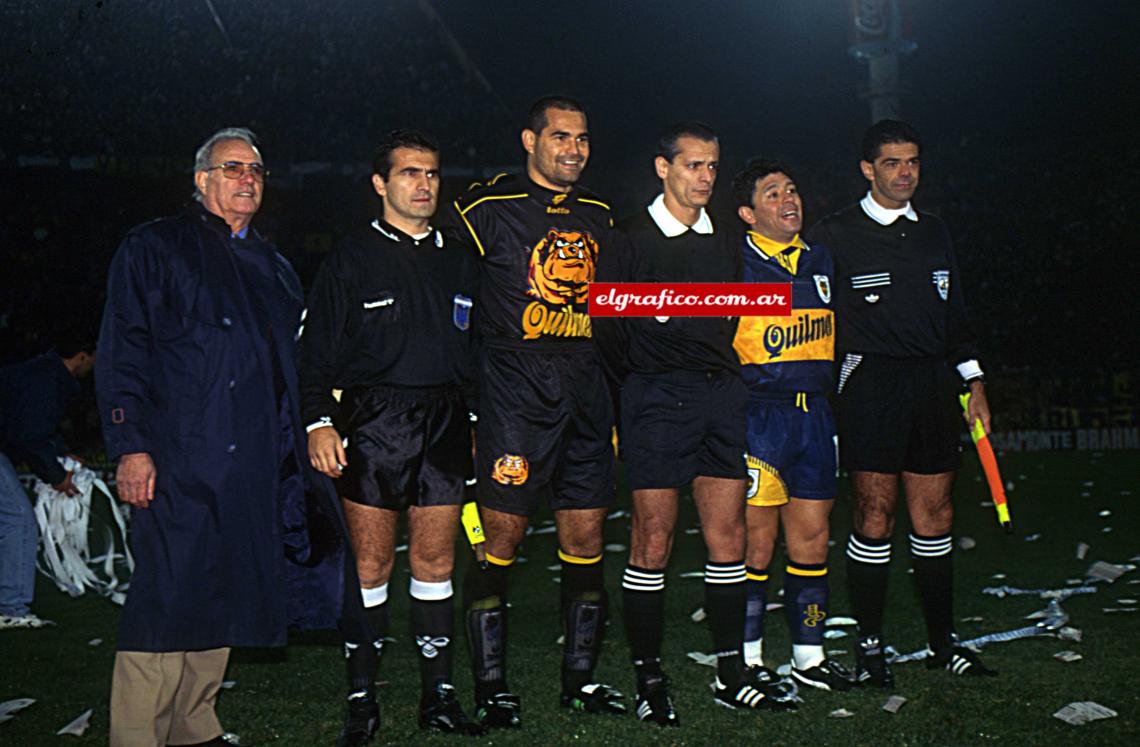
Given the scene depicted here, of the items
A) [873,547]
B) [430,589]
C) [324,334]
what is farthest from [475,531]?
[873,547]

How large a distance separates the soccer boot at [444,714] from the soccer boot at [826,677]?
1.57m

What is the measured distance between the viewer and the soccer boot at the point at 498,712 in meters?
4.79

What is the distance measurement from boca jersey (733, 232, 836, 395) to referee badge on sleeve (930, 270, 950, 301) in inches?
20.2

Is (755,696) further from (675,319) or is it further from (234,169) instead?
(234,169)

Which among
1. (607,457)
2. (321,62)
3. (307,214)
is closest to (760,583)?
(607,457)

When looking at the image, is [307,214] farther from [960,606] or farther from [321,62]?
[960,606]

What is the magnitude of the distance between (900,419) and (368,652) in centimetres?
266

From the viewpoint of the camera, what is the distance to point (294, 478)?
14.3 feet

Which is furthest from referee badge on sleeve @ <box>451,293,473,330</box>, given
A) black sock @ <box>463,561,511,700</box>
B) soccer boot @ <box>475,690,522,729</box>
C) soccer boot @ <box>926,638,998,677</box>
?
soccer boot @ <box>926,638,998,677</box>

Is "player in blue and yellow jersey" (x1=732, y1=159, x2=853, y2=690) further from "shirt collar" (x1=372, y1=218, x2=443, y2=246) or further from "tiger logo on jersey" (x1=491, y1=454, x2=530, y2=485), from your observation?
"shirt collar" (x1=372, y1=218, x2=443, y2=246)

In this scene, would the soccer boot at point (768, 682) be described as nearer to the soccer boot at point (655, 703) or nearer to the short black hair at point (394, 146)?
the soccer boot at point (655, 703)

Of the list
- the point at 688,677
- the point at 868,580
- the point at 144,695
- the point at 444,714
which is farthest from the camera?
the point at 688,677

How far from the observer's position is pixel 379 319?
185 inches

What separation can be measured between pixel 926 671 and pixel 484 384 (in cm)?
256
